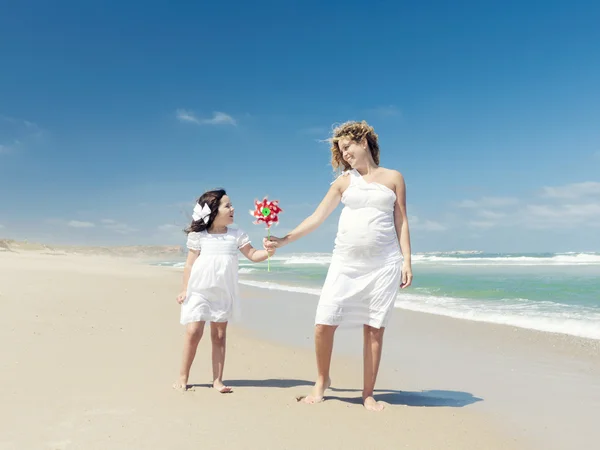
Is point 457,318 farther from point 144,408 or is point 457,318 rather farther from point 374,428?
point 144,408

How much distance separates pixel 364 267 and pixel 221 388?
1561 millimetres

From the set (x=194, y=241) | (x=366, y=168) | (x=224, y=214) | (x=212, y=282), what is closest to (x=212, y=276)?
(x=212, y=282)

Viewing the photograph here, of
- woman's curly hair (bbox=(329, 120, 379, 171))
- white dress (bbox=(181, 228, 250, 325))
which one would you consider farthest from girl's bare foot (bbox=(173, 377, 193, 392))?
woman's curly hair (bbox=(329, 120, 379, 171))

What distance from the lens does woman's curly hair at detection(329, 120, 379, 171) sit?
4145 mm

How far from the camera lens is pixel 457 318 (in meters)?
8.95

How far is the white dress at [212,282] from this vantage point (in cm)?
445

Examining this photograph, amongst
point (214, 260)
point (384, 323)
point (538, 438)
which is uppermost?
point (214, 260)

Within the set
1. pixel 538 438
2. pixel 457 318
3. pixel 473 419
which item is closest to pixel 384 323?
pixel 473 419

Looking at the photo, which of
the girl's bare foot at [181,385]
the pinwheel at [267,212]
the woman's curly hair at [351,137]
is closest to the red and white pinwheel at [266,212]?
the pinwheel at [267,212]

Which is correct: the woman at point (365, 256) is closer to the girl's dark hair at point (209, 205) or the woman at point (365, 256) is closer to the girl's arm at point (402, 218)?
the girl's arm at point (402, 218)

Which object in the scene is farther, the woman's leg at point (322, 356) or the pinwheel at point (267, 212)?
the pinwheel at point (267, 212)

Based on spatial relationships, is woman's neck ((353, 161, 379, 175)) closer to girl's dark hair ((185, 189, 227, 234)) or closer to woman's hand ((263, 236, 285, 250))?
woman's hand ((263, 236, 285, 250))

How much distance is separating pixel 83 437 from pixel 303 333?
15.3 feet

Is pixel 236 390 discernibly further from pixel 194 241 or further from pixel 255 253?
pixel 194 241
